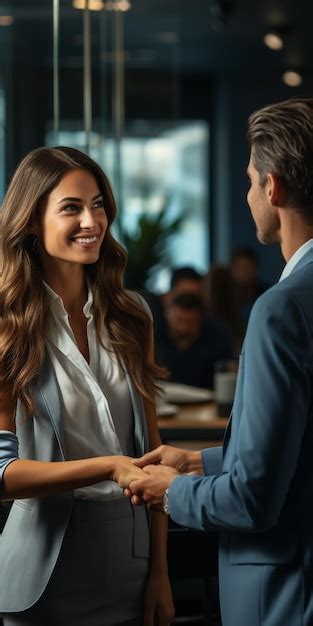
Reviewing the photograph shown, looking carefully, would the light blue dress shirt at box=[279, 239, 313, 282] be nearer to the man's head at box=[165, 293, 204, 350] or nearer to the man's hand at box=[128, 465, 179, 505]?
the man's hand at box=[128, 465, 179, 505]

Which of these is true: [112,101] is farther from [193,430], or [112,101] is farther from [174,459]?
[174,459]

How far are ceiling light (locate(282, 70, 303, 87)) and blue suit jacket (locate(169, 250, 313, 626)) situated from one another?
1150 cm

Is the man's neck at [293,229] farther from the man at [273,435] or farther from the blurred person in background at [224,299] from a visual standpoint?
the blurred person in background at [224,299]

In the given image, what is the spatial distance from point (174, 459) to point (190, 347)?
3.47m

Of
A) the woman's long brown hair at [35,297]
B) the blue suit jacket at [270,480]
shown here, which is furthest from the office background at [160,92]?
the blue suit jacket at [270,480]

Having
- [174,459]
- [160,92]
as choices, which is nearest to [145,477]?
[174,459]

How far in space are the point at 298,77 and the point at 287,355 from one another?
1183cm

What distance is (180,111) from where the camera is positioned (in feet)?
45.8

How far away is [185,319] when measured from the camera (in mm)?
5641

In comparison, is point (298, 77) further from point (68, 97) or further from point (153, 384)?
point (153, 384)

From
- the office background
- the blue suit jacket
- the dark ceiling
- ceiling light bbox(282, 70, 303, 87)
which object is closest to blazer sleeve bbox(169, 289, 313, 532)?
the blue suit jacket

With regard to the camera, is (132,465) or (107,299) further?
(107,299)

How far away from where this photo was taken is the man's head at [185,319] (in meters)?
5.65

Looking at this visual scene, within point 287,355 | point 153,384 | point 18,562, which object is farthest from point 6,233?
point 287,355
